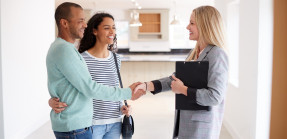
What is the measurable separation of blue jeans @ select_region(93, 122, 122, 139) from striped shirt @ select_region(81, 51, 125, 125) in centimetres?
3

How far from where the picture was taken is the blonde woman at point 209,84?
1.83 metres

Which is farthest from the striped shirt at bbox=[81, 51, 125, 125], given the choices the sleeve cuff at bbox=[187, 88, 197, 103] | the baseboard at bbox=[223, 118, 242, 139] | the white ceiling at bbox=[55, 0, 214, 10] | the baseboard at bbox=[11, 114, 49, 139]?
the white ceiling at bbox=[55, 0, 214, 10]

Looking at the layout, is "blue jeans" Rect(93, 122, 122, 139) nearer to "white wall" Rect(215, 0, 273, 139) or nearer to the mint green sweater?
the mint green sweater

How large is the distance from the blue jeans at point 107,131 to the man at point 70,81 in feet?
0.85

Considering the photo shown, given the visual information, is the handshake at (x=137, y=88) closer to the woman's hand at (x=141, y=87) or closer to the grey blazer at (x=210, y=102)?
the woman's hand at (x=141, y=87)

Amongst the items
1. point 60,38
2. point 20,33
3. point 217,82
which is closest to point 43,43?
point 20,33

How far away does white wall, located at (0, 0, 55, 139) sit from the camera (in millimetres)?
4043

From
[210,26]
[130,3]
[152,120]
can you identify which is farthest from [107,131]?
[130,3]

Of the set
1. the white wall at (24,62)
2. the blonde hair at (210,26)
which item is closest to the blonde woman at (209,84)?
the blonde hair at (210,26)

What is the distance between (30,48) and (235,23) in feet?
11.0

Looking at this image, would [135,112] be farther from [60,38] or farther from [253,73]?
[60,38]

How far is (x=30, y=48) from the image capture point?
189 inches

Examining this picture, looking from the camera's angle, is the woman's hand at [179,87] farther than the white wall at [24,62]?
No

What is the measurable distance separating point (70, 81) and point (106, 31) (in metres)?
0.65
